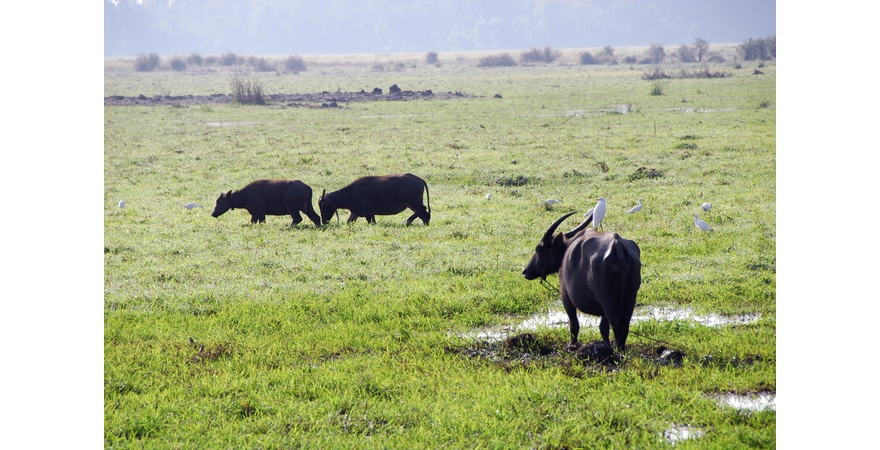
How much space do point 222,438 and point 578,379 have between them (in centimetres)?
264

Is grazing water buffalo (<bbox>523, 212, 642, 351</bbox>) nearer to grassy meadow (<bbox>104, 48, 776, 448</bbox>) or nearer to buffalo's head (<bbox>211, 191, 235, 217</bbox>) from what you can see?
grassy meadow (<bbox>104, 48, 776, 448</bbox>)

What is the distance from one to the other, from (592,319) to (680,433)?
2.70 metres

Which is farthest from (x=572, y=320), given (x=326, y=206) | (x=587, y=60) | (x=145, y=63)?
(x=587, y=60)

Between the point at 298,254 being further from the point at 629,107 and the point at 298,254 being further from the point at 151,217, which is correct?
the point at 629,107

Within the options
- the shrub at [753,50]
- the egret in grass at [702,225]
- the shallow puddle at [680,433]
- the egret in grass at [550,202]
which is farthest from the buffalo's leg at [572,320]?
the shrub at [753,50]

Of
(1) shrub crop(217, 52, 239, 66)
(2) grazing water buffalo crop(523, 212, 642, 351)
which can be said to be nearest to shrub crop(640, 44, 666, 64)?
(1) shrub crop(217, 52, 239, 66)

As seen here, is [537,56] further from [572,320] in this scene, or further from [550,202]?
[572,320]

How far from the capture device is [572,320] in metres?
6.53

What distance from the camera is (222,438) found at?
5164 millimetres

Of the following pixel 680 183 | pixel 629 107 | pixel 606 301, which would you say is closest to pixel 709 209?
pixel 680 183

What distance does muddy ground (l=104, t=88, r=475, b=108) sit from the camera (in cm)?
3956

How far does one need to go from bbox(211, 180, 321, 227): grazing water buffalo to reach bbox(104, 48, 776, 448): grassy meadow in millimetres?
350

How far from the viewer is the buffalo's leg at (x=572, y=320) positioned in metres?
6.46

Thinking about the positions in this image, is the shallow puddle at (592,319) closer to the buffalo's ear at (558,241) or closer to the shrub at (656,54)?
the buffalo's ear at (558,241)
